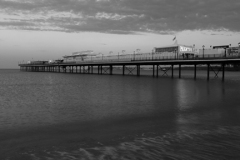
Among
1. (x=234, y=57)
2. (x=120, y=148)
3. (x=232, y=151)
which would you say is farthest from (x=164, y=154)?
(x=234, y=57)

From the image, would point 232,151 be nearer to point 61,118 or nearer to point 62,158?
point 62,158

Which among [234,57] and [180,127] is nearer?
[180,127]

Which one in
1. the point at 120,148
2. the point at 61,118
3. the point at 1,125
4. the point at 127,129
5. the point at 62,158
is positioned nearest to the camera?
the point at 62,158

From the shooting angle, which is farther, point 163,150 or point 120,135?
point 120,135

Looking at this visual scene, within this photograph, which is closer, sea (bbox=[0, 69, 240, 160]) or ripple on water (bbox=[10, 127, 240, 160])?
ripple on water (bbox=[10, 127, 240, 160])

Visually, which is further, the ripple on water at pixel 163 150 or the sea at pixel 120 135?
the sea at pixel 120 135

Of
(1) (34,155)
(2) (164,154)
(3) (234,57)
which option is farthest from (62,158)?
(3) (234,57)

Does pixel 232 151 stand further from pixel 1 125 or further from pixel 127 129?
pixel 1 125

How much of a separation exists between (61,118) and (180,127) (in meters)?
6.44

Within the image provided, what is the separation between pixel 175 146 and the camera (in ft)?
28.4

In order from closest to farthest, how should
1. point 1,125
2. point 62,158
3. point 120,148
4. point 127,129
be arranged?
point 62,158 → point 120,148 → point 127,129 → point 1,125

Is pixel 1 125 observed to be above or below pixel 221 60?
below

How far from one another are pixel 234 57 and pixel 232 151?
129ft

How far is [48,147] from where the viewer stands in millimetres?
8648
